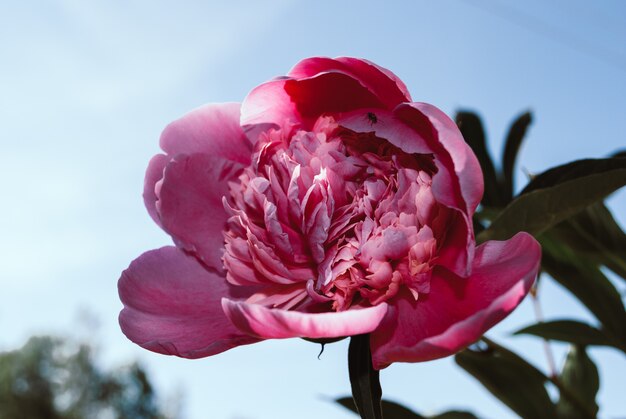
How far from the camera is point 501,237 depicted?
67 cm

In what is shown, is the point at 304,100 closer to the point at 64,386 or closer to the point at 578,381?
the point at 578,381

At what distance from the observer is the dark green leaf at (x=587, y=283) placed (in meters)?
0.92

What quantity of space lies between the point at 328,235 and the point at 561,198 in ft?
0.83

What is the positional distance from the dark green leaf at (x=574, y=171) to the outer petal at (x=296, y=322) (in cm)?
32

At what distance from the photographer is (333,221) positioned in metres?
0.56

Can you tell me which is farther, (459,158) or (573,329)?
(573,329)

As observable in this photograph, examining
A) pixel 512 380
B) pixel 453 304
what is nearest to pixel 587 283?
pixel 512 380

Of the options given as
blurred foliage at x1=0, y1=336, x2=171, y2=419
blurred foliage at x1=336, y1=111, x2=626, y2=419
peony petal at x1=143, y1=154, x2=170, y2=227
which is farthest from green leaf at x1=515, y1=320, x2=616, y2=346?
blurred foliage at x1=0, y1=336, x2=171, y2=419

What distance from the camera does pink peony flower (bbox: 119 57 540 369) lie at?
491mm

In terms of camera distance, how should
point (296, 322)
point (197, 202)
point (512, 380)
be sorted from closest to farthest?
point (296, 322) → point (197, 202) → point (512, 380)

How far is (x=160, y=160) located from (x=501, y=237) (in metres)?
0.36

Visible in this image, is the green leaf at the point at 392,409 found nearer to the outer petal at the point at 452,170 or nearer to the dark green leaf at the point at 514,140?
the outer petal at the point at 452,170

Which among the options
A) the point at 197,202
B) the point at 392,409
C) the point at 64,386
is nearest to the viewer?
the point at 197,202

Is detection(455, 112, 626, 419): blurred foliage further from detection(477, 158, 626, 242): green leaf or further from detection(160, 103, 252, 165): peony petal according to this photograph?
detection(160, 103, 252, 165): peony petal
